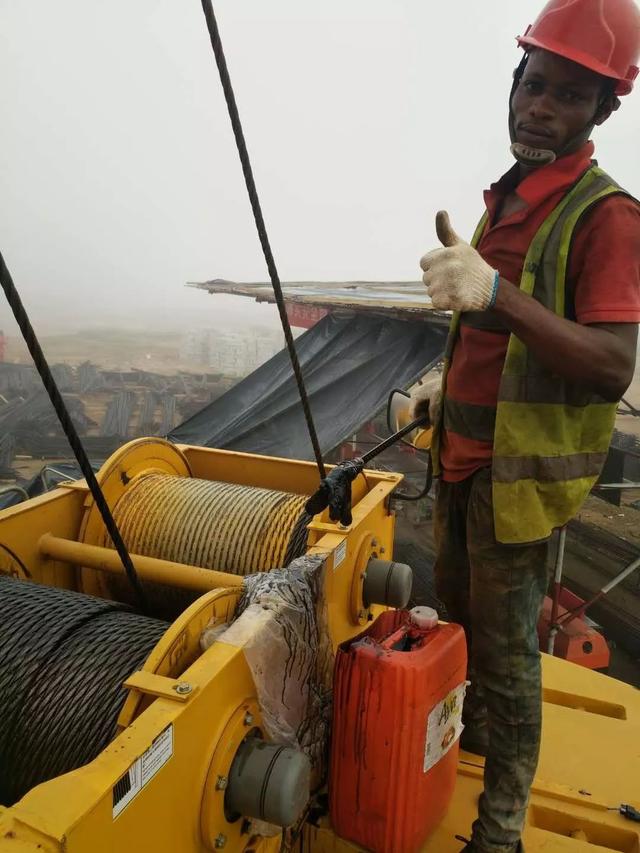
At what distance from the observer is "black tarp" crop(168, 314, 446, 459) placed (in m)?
5.39

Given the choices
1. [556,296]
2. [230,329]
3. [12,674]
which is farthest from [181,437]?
[230,329]

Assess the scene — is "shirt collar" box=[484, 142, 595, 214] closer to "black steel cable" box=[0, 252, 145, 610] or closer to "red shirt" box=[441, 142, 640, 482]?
"red shirt" box=[441, 142, 640, 482]

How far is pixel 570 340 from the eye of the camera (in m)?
1.45

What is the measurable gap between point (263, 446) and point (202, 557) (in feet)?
10.5

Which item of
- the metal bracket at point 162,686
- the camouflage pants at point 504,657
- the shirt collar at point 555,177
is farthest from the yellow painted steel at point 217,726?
the shirt collar at point 555,177

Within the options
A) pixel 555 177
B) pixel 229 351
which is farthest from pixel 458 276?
pixel 229 351

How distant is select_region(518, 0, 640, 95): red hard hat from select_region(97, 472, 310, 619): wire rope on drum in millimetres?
1665

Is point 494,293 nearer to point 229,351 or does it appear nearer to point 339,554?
point 339,554

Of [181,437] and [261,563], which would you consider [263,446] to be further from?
[261,563]

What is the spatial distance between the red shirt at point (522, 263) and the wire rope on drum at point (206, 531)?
2.48 feet

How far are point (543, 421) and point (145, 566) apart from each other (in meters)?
1.35

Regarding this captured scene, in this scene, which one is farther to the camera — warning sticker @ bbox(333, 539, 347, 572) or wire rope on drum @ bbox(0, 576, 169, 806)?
warning sticker @ bbox(333, 539, 347, 572)

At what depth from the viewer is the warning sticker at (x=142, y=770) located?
1091 mm

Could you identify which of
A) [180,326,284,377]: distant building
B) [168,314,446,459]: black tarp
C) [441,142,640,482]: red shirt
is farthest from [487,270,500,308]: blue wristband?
[180,326,284,377]: distant building
